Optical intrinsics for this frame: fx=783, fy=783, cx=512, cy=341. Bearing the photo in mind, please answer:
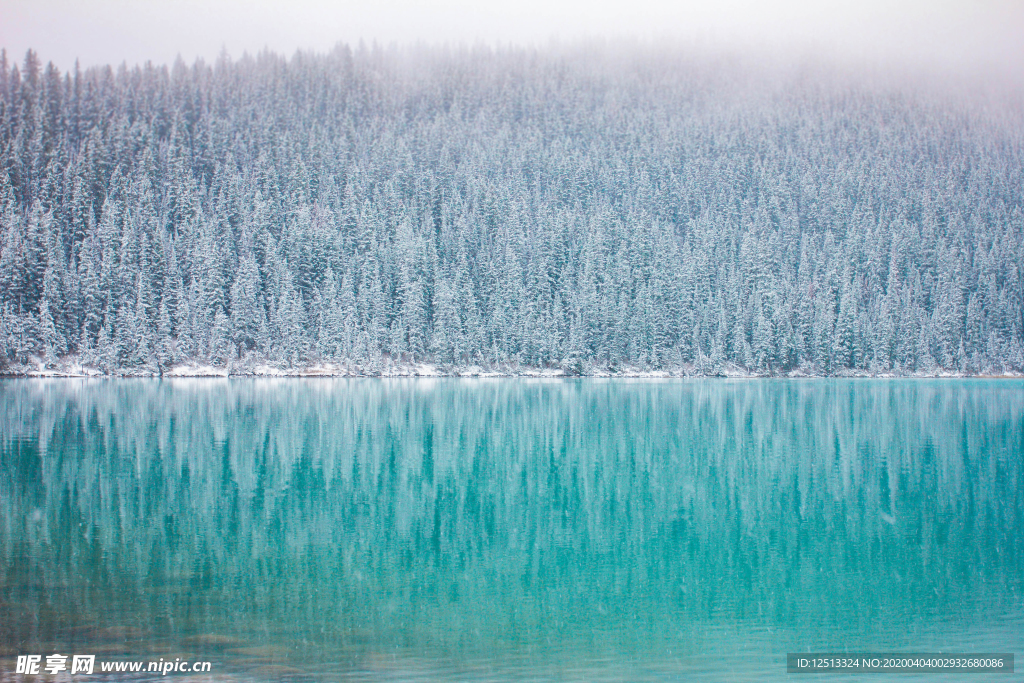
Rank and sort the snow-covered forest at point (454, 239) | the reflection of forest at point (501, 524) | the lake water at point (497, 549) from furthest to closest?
1. the snow-covered forest at point (454, 239)
2. the reflection of forest at point (501, 524)
3. the lake water at point (497, 549)

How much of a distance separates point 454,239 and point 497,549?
107920 millimetres

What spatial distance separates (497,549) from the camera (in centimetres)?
1995

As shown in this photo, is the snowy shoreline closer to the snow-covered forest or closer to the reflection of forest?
the snow-covered forest

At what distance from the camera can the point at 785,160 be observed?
172 meters

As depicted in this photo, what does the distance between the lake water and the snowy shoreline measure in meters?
53.0

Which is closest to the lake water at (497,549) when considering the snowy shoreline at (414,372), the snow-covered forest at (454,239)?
the snowy shoreline at (414,372)

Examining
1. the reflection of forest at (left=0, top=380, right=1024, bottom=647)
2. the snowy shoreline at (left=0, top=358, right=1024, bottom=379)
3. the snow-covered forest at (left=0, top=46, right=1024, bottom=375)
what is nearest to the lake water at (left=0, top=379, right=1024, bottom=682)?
the reflection of forest at (left=0, top=380, right=1024, bottom=647)

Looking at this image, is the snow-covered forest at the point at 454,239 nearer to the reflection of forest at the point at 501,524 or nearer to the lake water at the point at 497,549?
the reflection of forest at the point at 501,524

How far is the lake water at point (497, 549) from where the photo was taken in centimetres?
1393

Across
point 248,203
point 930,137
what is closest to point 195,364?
point 248,203

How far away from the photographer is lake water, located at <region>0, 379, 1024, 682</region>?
1393 cm

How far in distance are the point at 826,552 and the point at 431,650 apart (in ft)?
38.1

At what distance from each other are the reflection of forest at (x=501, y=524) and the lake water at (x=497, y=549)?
0.34ft

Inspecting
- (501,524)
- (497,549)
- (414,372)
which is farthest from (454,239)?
(497,549)
